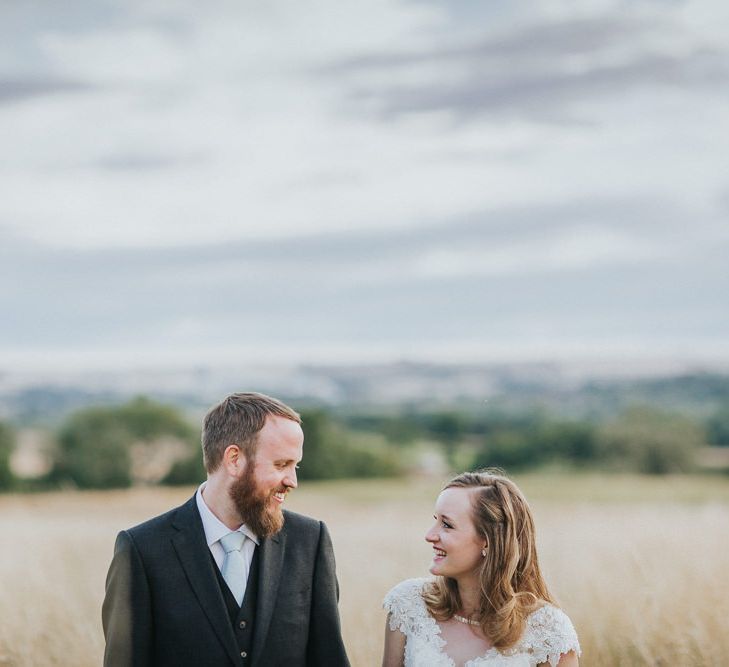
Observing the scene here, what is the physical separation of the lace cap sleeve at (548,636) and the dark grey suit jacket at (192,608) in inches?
30.0

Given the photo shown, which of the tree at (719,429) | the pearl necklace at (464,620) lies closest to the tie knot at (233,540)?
the pearl necklace at (464,620)

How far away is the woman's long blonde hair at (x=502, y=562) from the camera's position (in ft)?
14.2

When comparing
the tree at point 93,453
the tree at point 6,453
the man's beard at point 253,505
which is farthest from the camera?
the tree at point 93,453

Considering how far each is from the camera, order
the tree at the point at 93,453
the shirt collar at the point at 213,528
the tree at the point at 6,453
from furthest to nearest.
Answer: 1. the tree at the point at 93,453
2. the tree at the point at 6,453
3. the shirt collar at the point at 213,528

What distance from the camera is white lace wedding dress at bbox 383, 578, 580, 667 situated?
4.35 metres

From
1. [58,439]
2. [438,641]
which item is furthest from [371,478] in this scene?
[438,641]

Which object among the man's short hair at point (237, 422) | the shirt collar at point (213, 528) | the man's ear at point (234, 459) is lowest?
the shirt collar at point (213, 528)

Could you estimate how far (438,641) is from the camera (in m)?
4.40

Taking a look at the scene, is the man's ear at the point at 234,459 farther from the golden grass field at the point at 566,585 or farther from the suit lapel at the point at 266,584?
the golden grass field at the point at 566,585

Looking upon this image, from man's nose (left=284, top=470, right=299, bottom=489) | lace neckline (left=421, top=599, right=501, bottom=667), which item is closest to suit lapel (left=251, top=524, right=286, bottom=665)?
man's nose (left=284, top=470, right=299, bottom=489)

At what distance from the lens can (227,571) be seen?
418cm

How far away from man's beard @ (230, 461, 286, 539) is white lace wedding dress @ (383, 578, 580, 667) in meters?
0.80

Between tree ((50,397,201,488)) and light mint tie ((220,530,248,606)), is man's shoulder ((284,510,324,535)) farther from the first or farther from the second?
tree ((50,397,201,488))

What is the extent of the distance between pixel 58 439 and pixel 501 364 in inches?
1686
